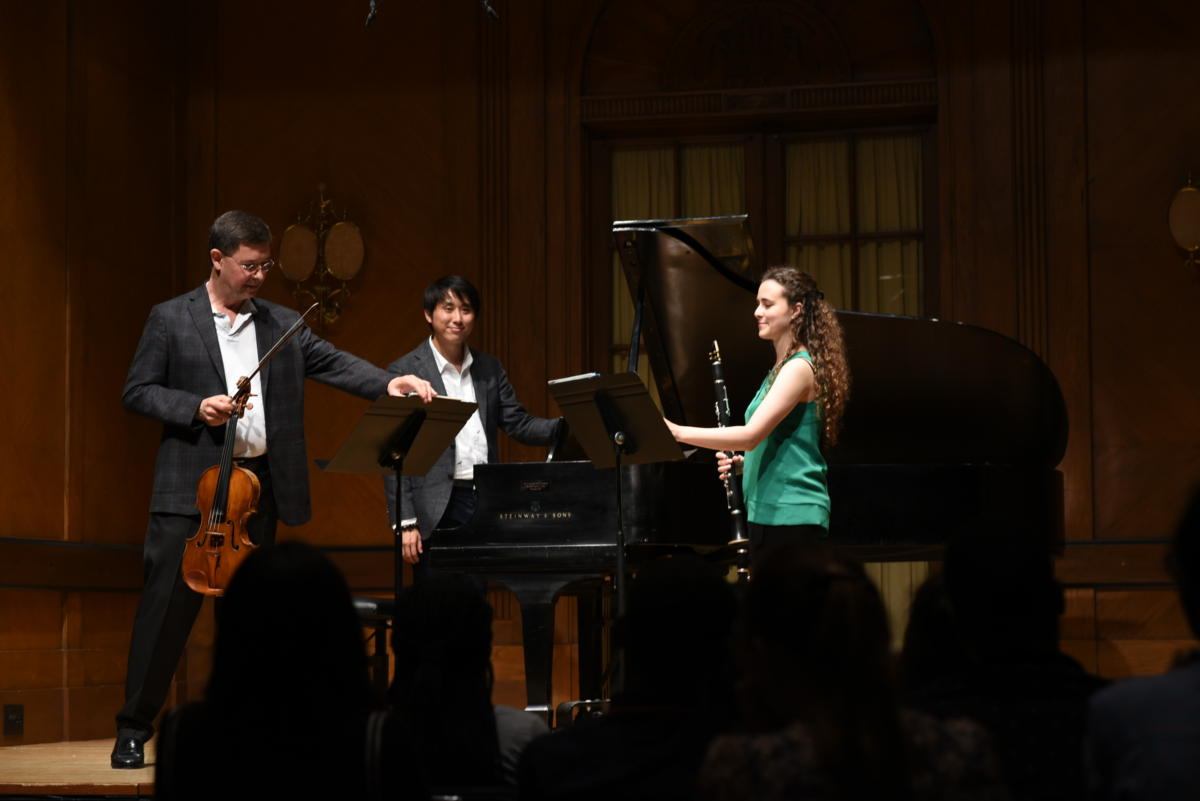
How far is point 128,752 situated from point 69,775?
0.20 metres

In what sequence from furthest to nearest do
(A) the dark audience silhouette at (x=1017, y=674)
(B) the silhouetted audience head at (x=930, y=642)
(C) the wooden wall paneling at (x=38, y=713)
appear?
(C) the wooden wall paneling at (x=38, y=713) < (B) the silhouetted audience head at (x=930, y=642) < (A) the dark audience silhouette at (x=1017, y=674)

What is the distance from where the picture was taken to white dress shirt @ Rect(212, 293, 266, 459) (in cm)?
455

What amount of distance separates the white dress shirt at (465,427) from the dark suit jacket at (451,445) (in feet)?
0.06

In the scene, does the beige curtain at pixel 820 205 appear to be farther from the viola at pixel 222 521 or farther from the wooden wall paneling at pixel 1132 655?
the viola at pixel 222 521

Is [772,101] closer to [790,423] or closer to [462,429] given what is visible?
[462,429]

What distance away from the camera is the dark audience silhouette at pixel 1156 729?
1.57 meters

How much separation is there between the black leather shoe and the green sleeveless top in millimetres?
1986

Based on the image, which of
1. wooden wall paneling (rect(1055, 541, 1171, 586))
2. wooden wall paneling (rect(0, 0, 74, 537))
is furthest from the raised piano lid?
wooden wall paneling (rect(0, 0, 74, 537))

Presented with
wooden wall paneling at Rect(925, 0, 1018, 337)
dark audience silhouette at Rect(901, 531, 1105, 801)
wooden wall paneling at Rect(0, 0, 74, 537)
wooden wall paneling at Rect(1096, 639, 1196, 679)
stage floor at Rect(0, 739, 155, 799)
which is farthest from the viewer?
wooden wall paneling at Rect(925, 0, 1018, 337)

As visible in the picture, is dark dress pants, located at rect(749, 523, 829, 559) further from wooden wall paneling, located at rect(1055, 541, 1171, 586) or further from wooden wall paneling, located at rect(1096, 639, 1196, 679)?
wooden wall paneling, located at rect(1096, 639, 1196, 679)

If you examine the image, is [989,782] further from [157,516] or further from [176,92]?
[176,92]

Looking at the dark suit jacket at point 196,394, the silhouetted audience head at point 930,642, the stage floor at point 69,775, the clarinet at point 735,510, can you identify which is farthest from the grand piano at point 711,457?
the silhouetted audience head at point 930,642

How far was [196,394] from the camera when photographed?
4.54 metres

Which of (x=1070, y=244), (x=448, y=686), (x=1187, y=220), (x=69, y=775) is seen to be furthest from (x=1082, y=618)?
(x=448, y=686)
